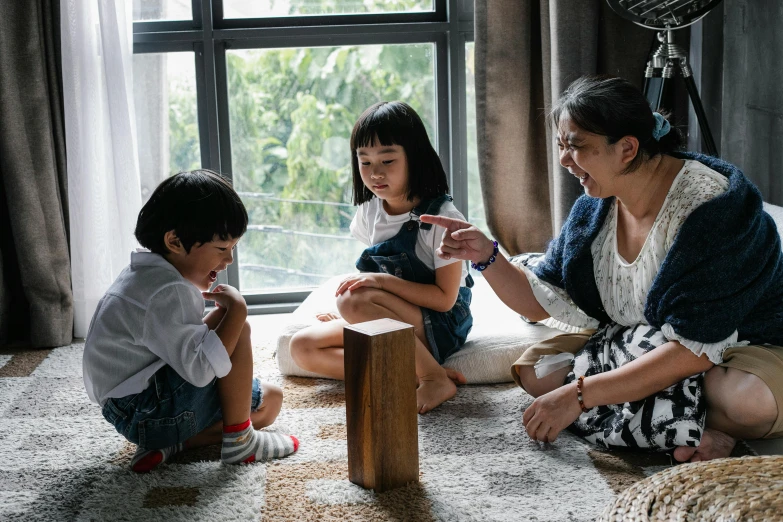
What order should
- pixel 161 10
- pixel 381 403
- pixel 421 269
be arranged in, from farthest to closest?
pixel 161 10 → pixel 421 269 → pixel 381 403

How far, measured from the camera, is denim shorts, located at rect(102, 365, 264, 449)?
1.63 meters

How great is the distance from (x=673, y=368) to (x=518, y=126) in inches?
57.6

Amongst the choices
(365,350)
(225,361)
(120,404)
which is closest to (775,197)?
(365,350)

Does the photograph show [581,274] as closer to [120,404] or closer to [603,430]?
[603,430]

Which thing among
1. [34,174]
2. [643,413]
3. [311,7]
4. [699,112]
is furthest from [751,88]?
[34,174]

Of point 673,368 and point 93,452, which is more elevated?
point 673,368

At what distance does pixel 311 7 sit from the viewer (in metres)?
2.97

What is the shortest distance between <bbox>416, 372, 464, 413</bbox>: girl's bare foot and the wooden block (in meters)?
0.40

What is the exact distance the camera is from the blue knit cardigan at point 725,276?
155 centimetres

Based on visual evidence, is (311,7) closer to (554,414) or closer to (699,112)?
(699,112)

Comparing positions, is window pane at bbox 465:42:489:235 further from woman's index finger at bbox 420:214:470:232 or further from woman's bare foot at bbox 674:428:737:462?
woman's bare foot at bbox 674:428:737:462

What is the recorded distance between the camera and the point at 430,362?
6.65ft

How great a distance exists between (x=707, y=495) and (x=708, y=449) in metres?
0.43

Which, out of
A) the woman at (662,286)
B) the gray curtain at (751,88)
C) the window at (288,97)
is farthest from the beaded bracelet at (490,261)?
the window at (288,97)
